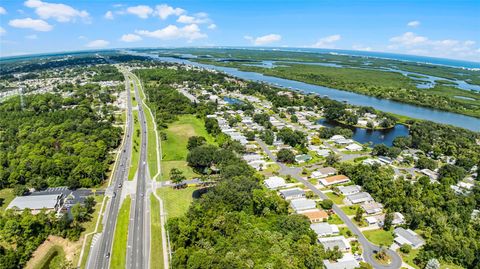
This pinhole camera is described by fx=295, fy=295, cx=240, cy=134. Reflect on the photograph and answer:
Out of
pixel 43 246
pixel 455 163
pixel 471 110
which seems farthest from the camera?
pixel 471 110

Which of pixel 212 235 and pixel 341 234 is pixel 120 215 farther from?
pixel 341 234

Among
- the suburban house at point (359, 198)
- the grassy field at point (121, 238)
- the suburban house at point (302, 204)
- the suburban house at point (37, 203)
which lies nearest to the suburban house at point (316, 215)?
the suburban house at point (302, 204)

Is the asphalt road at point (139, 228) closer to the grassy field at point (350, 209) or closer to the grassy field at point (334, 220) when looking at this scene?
the grassy field at point (334, 220)

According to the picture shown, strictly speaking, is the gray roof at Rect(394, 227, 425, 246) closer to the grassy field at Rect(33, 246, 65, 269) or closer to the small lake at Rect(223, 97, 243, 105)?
the grassy field at Rect(33, 246, 65, 269)

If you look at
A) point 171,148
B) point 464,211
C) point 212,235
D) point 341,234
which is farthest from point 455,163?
point 171,148

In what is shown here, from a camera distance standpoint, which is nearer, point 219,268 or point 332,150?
point 219,268

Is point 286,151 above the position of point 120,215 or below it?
above

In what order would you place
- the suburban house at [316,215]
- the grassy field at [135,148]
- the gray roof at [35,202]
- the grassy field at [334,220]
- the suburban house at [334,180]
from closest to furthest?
the suburban house at [316,215] → the grassy field at [334,220] → the gray roof at [35,202] → the suburban house at [334,180] → the grassy field at [135,148]
